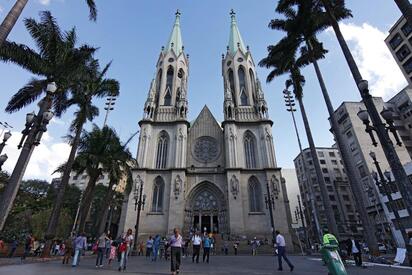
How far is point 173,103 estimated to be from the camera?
34469 mm

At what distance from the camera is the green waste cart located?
460 centimetres

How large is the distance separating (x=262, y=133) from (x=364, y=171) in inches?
954

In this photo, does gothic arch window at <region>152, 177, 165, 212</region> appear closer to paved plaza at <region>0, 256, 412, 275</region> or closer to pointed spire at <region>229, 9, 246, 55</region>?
paved plaza at <region>0, 256, 412, 275</region>

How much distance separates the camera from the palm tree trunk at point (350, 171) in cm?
1173

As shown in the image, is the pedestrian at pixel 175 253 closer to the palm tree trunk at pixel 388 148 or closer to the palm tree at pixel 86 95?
the palm tree trunk at pixel 388 148

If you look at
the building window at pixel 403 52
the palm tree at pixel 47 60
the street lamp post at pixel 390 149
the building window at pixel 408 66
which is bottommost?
the street lamp post at pixel 390 149

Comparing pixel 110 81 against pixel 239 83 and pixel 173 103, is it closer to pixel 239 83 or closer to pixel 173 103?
pixel 173 103

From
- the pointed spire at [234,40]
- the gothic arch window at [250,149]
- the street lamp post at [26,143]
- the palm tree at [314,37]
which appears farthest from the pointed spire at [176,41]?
the street lamp post at [26,143]

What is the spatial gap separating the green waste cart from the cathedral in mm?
18852

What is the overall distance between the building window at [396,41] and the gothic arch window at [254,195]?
2661cm

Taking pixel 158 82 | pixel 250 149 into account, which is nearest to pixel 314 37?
pixel 250 149

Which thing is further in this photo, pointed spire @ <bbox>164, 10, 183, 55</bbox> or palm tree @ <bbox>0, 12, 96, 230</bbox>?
pointed spire @ <bbox>164, 10, 183, 55</bbox>

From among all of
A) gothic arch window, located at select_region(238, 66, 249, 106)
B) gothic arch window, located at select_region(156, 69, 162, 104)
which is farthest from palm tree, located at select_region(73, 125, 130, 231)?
gothic arch window, located at select_region(238, 66, 249, 106)

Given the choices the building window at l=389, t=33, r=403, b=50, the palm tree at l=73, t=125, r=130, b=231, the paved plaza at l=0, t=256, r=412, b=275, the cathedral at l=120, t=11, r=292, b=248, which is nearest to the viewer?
the paved plaza at l=0, t=256, r=412, b=275
